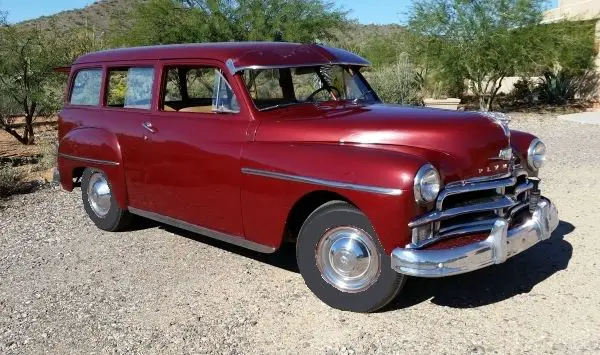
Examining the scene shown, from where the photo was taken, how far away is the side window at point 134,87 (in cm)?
567

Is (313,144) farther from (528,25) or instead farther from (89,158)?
(528,25)

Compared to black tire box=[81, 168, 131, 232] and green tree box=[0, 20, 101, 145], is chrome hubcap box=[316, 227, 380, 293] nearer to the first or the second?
black tire box=[81, 168, 131, 232]

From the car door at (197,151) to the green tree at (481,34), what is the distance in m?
14.1

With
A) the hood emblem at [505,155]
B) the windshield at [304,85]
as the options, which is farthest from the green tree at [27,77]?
the hood emblem at [505,155]

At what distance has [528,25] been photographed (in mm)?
18109

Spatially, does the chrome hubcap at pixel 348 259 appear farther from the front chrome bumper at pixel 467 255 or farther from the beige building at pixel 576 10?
the beige building at pixel 576 10

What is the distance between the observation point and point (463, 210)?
391cm

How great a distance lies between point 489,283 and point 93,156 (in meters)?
3.89

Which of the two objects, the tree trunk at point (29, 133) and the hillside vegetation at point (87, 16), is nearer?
the tree trunk at point (29, 133)

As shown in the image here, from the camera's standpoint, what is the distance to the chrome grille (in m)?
3.79

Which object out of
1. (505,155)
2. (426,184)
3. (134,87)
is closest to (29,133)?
(134,87)

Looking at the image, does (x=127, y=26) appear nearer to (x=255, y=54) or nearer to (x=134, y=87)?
(x=134, y=87)

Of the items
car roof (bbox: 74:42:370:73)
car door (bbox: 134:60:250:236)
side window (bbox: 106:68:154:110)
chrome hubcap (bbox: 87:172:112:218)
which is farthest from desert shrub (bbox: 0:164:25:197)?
car door (bbox: 134:60:250:236)

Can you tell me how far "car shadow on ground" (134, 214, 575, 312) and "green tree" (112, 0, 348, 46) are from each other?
12987 mm
